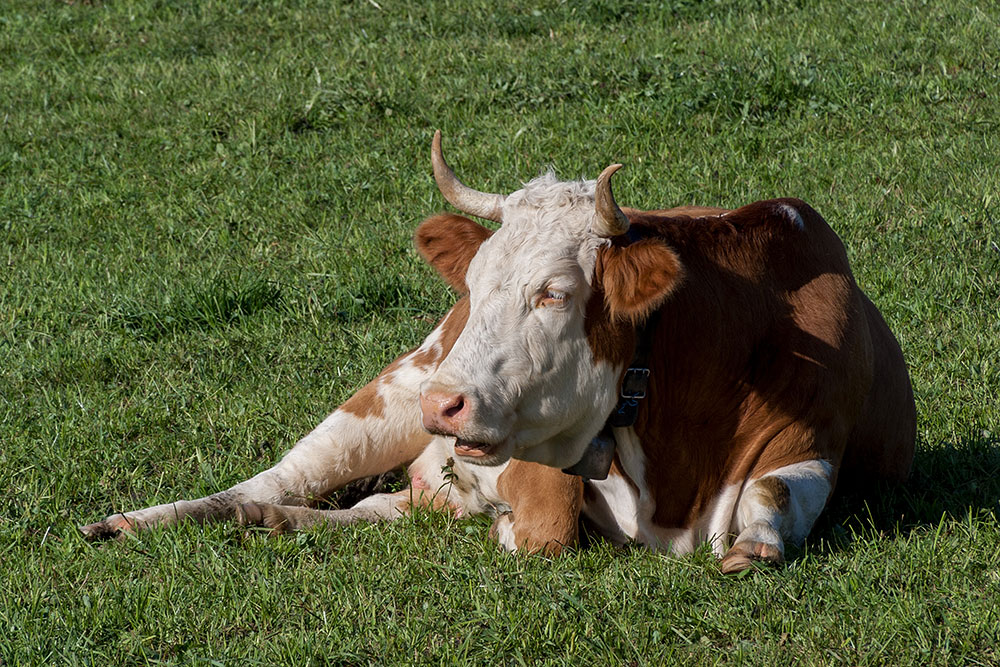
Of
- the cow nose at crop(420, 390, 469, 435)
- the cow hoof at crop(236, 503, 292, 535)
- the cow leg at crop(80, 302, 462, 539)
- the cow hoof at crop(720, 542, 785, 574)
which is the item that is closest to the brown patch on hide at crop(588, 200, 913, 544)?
the cow hoof at crop(720, 542, 785, 574)

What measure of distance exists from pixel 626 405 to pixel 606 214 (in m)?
0.69

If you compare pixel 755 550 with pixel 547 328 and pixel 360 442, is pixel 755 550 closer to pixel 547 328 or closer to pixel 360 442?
pixel 547 328

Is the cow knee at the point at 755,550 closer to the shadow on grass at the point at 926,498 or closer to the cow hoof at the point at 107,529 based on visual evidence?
the shadow on grass at the point at 926,498

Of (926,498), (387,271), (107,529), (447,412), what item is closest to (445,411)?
(447,412)

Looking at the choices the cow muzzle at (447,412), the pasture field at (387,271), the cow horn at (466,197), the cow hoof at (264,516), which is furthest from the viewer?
the cow hoof at (264,516)

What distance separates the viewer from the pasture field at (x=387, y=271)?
13.0ft

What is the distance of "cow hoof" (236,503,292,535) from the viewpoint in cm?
507

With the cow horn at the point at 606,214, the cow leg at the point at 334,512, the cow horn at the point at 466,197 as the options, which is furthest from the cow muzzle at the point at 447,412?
the cow leg at the point at 334,512

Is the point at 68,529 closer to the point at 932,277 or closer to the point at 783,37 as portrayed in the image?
the point at 932,277

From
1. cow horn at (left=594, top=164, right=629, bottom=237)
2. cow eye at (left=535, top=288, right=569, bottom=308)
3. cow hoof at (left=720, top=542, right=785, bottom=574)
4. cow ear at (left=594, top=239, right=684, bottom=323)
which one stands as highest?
cow horn at (left=594, top=164, right=629, bottom=237)

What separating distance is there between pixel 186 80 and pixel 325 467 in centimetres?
698

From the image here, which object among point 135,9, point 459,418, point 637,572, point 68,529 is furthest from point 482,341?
point 135,9

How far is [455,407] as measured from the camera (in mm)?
3869

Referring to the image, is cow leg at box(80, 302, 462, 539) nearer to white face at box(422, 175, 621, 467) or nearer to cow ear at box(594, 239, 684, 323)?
white face at box(422, 175, 621, 467)
